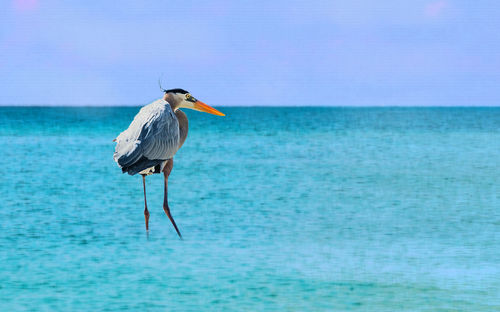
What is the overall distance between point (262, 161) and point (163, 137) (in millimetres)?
12807

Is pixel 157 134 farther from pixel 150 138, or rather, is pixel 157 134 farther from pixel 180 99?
pixel 180 99

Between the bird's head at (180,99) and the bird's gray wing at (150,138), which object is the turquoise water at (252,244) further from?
the bird's head at (180,99)

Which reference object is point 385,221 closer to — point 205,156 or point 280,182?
point 280,182

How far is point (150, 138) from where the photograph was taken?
13.7 ft

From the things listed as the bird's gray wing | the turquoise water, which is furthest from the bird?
the turquoise water

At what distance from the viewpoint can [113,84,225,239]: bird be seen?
414 cm

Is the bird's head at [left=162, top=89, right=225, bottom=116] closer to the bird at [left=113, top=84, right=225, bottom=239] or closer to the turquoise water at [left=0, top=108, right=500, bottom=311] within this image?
the bird at [left=113, top=84, right=225, bottom=239]

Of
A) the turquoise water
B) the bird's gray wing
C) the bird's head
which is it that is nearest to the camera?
the bird's gray wing

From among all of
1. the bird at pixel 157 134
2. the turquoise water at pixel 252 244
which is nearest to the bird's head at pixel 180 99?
the bird at pixel 157 134

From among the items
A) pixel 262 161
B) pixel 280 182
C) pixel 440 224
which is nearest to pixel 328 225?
pixel 440 224

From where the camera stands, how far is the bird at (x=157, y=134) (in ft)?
13.6

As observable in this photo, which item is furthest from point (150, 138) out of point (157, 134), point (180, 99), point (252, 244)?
point (252, 244)

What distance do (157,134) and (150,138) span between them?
8 centimetres

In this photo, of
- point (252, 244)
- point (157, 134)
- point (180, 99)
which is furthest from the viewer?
point (252, 244)
